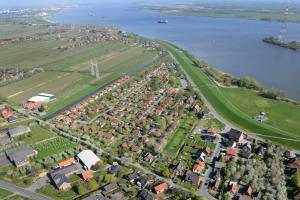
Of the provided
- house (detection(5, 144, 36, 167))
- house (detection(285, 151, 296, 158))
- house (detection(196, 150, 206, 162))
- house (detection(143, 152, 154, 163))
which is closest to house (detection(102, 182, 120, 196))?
house (detection(143, 152, 154, 163))

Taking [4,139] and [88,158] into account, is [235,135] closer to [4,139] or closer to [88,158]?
[88,158]

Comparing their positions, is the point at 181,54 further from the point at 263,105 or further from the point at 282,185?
the point at 282,185

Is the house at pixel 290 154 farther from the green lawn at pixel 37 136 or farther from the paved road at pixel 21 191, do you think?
the green lawn at pixel 37 136

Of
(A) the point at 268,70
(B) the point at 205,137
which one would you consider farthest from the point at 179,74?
(B) the point at 205,137

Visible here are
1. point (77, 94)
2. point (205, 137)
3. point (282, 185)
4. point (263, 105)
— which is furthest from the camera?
point (77, 94)

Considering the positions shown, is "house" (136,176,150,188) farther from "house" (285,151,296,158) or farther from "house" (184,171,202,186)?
"house" (285,151,296,158)

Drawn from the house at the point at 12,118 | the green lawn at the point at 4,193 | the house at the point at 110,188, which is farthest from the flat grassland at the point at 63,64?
the house at the point at 110,188
